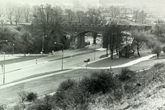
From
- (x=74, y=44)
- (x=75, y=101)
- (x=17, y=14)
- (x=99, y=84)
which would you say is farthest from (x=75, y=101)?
(x=17, y=14)

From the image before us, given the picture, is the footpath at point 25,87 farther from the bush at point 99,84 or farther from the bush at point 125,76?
the bush at point 125,76

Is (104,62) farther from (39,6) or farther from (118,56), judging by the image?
(39,6)

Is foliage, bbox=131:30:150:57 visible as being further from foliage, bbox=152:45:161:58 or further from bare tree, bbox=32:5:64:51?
bare tree, bbox=32:5:64:51

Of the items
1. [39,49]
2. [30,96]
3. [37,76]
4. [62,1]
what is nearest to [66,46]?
[39,49]

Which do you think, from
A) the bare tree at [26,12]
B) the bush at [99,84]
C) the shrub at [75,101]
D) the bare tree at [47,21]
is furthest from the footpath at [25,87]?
the bare tree at [26,12]

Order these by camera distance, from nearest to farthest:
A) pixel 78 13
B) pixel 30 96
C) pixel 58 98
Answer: pixel 58 98, pixel 30 96, pixel 78 13

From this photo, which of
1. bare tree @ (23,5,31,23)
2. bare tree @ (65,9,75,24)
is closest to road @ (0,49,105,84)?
bare tree @ (65,9,75,24)

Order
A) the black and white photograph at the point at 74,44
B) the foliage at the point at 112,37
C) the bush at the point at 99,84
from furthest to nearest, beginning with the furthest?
the foliage at the point at 112,37 < the black and white photograph at the point at 74,44 < the bush at the point at 99,84

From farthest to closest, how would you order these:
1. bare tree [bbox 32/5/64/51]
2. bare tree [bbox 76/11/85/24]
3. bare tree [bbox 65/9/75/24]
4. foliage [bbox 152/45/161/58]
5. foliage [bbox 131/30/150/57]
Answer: bare tree [bbox 76/11/85/24]
bare tree [bbox 65/9/75/24]
bare tree [bbox 32/5/64/51]
foliage [bbox 131/30/150/57]
foliage [bbox 152/45/161/58]
